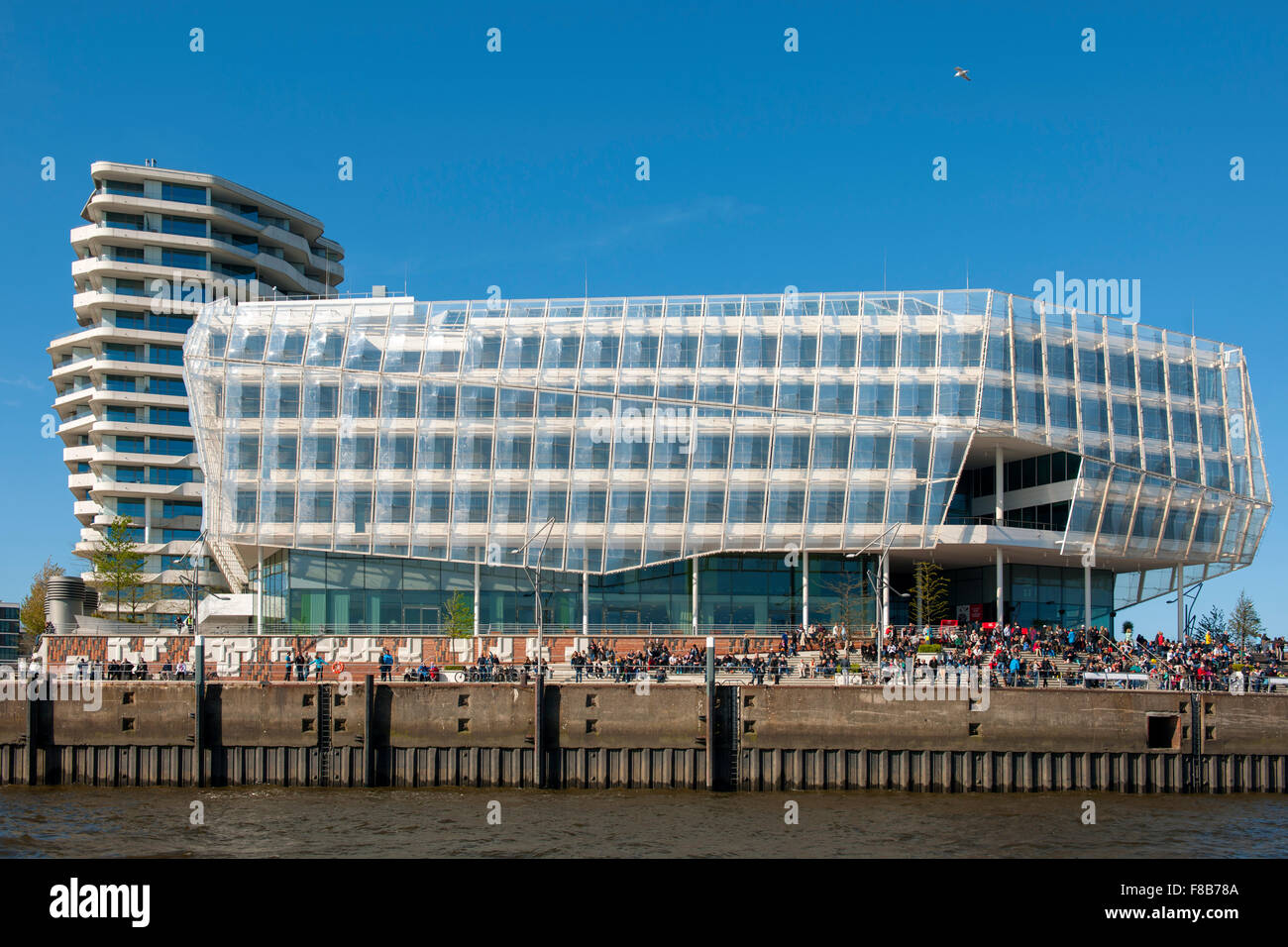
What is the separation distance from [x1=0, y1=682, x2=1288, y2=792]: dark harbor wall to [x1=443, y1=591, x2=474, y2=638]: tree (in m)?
19.1

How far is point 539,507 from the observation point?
245 feet

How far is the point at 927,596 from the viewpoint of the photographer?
233 ft

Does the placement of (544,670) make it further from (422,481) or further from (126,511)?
(126,511)

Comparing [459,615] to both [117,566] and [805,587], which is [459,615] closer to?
[805,587]

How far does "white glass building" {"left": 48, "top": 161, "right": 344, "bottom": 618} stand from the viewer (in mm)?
112000

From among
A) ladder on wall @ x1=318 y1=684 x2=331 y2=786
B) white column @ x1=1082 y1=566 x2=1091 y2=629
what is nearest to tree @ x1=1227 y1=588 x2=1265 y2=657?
white column @ x1=1082 y1=566 x2=1091 y2=629

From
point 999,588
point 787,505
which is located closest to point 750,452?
point 787,505

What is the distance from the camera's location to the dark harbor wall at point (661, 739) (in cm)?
5078

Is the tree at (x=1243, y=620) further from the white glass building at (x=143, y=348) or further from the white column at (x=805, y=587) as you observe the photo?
the white glass building at (x=143, y=348)

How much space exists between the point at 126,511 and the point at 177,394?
11.5 metres

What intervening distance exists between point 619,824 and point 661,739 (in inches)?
345

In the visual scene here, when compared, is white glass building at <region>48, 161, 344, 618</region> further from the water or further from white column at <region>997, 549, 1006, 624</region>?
the water

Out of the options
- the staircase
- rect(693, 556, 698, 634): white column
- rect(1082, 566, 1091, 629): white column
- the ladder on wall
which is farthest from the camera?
the staircase
